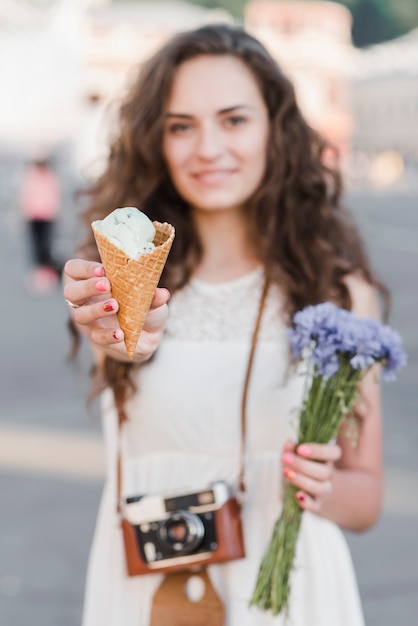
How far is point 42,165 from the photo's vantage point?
1188 cm

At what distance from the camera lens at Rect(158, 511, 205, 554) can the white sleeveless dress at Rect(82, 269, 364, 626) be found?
9 centimetres

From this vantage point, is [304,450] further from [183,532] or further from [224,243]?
[224,243]

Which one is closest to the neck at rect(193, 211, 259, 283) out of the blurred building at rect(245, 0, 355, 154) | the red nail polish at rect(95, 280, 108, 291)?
the red nail polish at rect(95, 280, 108, 291)

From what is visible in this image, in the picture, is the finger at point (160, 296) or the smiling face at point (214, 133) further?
the smiling face at point (214, 133)

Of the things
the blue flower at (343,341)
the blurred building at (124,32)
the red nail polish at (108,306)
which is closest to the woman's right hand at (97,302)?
the red nail polish at (108,306)

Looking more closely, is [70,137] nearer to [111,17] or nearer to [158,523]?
[158,523]

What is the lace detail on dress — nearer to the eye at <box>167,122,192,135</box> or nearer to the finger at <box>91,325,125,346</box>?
the eye at <box>167,122,192,135</box>

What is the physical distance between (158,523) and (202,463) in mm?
155

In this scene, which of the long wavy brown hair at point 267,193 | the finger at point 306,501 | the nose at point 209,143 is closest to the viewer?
the finger at point 306,501

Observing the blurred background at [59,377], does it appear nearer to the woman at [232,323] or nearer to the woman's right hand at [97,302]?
the woman at [232,323]

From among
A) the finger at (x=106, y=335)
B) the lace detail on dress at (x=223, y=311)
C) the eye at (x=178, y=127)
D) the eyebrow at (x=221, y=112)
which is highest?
the eyebrow at (x=221, y=112)

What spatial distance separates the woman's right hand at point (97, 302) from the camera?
1524 millimetres

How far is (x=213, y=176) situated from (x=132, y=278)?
0.64 metres

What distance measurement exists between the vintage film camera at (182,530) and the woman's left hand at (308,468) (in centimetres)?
15
